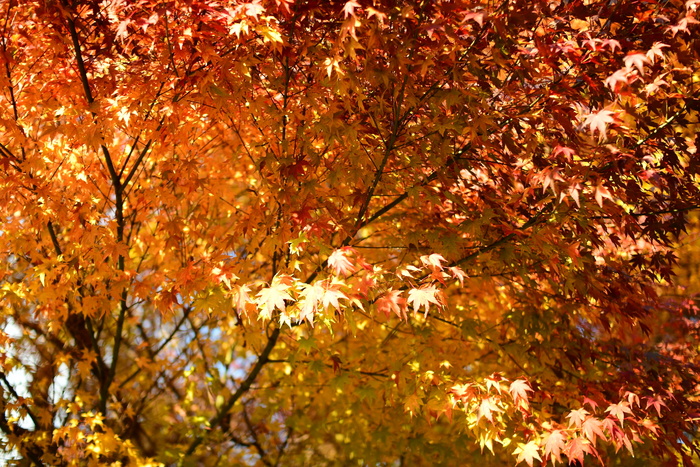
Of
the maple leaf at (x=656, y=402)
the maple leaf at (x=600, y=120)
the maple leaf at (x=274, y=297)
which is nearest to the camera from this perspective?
the maple leaf at (x=600, y=120)

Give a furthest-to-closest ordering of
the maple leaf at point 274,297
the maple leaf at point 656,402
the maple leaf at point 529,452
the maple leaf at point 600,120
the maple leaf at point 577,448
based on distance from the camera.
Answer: the maple leaf at point 656,402 < the maple leaf at point 529,452 < the maple leaf at point 577,448 < the maple leaf at point 274,297 < the maple leaf at point 600,120

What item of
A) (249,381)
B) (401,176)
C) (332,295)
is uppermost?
(401,176)

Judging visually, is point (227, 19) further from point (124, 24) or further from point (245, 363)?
point (245, 363)

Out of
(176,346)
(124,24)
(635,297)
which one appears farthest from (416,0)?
(176,346)

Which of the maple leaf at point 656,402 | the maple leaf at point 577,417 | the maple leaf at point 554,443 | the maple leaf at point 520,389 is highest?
the maple leaf at point 520,389

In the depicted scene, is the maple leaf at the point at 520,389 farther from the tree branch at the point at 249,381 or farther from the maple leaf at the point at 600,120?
the tree branch at the point at 249,381

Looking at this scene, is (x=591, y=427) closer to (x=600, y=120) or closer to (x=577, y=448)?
(x=577, y=448)

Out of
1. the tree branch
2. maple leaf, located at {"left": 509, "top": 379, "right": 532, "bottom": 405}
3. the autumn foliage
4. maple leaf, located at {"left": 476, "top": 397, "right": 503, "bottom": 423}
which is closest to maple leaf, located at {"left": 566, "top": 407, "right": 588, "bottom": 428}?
the autumn foliage

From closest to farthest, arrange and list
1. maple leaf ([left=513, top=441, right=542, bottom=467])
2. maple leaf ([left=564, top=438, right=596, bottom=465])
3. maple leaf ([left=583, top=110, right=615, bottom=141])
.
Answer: maple leaf ([left=583, top=110, right=615, bottom=141])
maple leaf ([left=564, top=438, right=596, bottom=465])
maple leaf ([left=513, top=441, right=542, bottom=467])

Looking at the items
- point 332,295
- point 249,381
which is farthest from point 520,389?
point 249,381

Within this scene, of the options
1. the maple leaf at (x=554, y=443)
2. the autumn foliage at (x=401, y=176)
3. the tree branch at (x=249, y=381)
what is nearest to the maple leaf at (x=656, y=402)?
the autumn foliage at (x=401, y=176)

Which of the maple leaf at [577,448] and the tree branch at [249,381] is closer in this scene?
the maple leaf at [577,448]

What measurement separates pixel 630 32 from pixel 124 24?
99.5 inches

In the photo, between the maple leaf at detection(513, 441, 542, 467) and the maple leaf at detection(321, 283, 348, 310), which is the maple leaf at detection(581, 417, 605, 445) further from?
the maple leaf at detection(321, 283, 348, 310)
